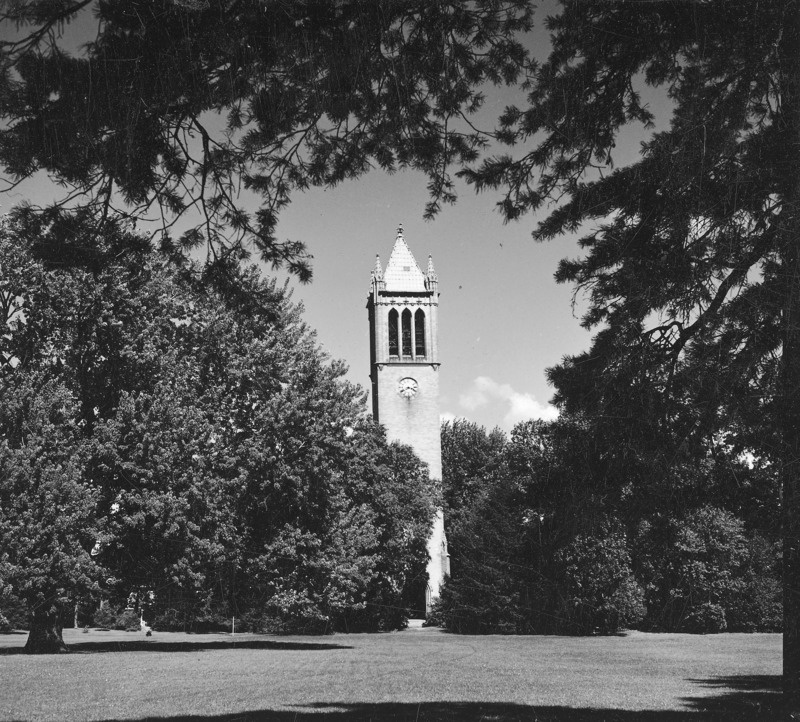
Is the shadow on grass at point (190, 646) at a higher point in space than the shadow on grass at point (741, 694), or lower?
lower

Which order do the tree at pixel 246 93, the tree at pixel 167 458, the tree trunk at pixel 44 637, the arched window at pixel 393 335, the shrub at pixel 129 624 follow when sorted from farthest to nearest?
the arched window at pixel 393 335, the shrub at pixel 129 624, the tree trunk at pixel 44 637, the tree at pixel 167 458, the tree at pixel 246 93

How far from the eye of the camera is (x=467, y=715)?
1115cm

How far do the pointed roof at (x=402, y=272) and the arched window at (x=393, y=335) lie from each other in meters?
1.67

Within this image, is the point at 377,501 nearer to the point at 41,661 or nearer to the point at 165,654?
the point at 165,654

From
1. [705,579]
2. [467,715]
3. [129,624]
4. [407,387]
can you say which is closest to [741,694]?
[467,715]

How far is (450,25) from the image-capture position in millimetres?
6797

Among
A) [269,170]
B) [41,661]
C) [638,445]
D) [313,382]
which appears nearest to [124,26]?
[269,170]

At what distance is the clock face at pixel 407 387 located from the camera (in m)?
50.7

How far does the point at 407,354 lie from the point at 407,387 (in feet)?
7.25

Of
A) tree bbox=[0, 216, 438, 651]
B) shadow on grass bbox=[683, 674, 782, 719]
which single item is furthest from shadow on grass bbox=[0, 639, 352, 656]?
shadow on grass bbox=[683, 674, 782, 719]

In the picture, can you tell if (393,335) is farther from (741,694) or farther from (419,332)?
(741,694)

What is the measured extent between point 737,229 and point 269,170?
4232 mm

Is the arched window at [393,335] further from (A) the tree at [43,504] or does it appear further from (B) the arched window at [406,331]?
(A) the tree at [43,504]

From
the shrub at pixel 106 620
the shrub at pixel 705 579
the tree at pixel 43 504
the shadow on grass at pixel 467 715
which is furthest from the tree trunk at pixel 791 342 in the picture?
the shrub at pixel 106 620
